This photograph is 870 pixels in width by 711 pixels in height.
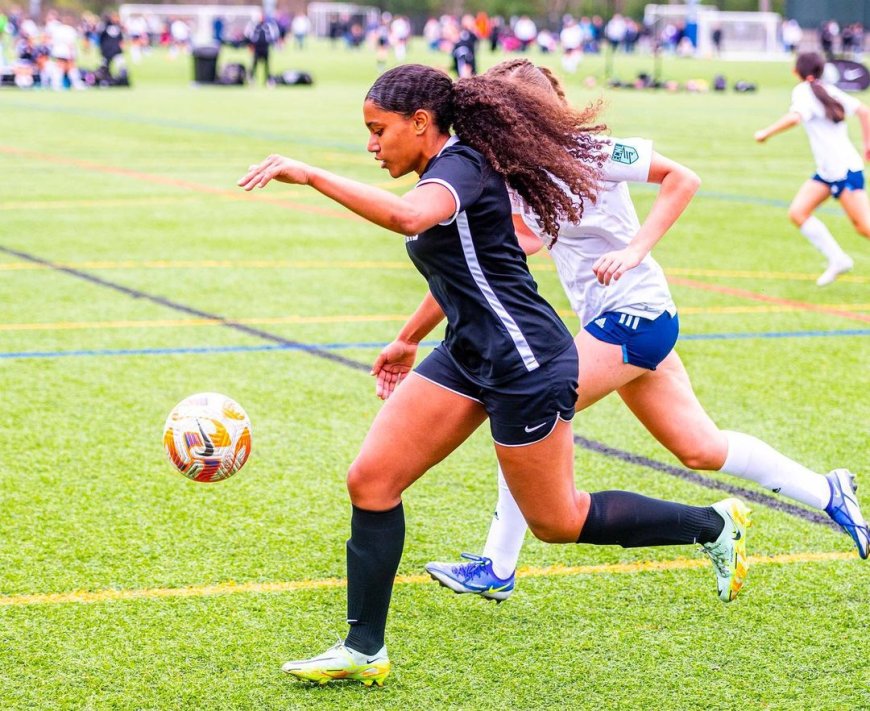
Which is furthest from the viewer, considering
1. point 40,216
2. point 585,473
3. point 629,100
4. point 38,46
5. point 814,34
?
point 814,34

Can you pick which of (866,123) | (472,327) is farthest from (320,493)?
(866,123)

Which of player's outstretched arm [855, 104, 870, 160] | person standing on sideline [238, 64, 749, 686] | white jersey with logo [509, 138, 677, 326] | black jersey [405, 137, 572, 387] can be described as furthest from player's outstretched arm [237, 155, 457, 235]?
player's outstretched arm [855, 104, 870, 160]

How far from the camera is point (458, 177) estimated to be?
376cm

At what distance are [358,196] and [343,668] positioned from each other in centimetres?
Answer: 158

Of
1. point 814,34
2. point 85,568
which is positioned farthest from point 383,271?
point 814,34

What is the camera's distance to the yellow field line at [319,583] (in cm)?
483

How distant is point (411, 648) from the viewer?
14.7ft

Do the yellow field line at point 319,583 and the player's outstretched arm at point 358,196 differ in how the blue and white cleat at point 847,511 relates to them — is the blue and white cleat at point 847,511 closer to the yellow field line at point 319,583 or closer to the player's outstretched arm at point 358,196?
the yellow field line at point 319,583

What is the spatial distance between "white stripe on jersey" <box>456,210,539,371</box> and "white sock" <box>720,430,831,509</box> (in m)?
1.42

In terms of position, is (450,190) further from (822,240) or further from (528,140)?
(822,240)

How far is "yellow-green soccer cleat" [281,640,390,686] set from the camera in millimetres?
4164

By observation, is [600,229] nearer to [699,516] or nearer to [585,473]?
[699,516]

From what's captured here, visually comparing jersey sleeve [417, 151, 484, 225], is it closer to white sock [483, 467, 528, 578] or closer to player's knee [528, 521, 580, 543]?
player's knee [528, 521, 580, 543]

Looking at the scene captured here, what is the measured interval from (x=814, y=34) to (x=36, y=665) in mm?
68630
